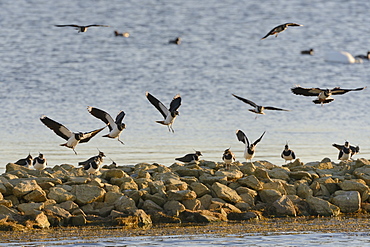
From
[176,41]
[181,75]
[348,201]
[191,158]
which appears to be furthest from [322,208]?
[176,41]

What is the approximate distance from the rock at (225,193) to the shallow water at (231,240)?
1.58m

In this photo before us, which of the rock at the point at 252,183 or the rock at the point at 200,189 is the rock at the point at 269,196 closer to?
the rock at the point at 252,183

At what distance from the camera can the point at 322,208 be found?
15023 mm

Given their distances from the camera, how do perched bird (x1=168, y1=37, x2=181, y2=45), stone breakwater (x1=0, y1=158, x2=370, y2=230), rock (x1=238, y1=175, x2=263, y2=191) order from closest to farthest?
stone breakwater (x1=0, y1=158, x2=370, y2=230)
rock (x1=238, y1=175, x2=263, y2=191)
perched bird (x1=168, y1=37, x2=181, y2=45)

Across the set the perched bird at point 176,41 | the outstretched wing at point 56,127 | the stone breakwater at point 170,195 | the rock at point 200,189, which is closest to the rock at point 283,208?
the stone breakwater at point 170,195

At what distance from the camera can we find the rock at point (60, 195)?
554 inches

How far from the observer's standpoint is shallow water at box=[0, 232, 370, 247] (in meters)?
12.4

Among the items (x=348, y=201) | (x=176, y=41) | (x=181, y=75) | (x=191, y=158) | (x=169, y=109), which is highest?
(x=176, y=41)

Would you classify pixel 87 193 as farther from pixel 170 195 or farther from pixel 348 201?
pixel 348 201

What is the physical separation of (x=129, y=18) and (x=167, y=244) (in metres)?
45.5

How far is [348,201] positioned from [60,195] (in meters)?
5.12

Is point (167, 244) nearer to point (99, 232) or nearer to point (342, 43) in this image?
point (99, 232)

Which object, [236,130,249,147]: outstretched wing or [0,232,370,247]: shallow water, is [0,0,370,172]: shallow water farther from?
[0,232,370,247]: shallow water

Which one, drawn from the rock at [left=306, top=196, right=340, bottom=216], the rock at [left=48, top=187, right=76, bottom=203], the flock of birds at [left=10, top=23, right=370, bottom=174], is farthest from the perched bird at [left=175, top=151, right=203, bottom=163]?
the rock at [left=48, top=187, right=76, bottom=203]
